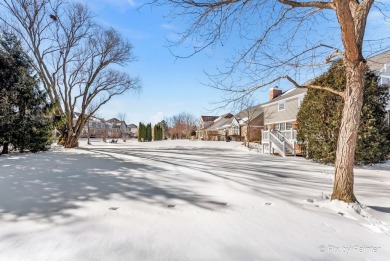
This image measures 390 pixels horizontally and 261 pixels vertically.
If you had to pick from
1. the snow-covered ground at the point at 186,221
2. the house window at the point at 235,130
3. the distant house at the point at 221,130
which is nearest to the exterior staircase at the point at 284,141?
the snow-covered ground at the point at 186,221

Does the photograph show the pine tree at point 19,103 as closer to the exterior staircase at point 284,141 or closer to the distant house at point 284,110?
the exterior staircase at point 284,141

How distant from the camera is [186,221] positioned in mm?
3312

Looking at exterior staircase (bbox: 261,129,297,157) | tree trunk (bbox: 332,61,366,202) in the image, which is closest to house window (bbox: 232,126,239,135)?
exterior staircase (bbox: 261,129,297,157)

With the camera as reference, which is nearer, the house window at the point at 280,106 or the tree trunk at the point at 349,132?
the tree trunk at the point at 349,132

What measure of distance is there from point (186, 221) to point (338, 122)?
820cm

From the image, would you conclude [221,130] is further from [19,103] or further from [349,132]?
[349,132]

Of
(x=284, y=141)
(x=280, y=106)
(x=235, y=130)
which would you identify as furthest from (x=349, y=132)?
(x=235, y=130)

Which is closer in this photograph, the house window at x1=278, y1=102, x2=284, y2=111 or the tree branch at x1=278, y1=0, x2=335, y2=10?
the tree branch at x1=278, y1=0, x2=335, y2=10

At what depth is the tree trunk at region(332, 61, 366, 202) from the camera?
13.6ft

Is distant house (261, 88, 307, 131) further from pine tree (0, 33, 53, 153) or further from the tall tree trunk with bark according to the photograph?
pine tree (0, 33, 53, 153)

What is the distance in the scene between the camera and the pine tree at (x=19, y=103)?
11.7m

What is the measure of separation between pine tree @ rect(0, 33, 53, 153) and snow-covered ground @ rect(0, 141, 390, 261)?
25.7 feet

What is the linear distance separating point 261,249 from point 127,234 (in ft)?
5.22

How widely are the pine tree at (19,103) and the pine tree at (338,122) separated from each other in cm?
1444
